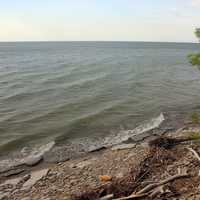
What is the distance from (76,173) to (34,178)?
144cm

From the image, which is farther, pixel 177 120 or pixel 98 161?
pixel 177 120

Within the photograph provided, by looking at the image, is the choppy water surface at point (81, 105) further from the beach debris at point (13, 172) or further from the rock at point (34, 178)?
the rock at point (34, 178)

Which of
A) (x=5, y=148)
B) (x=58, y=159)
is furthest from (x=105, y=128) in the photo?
(x=5, y=148)

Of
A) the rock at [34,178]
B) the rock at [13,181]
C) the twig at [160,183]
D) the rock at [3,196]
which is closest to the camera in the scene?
the twig at [160,183]

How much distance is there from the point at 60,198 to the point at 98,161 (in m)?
2.97

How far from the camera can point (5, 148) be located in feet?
41.7

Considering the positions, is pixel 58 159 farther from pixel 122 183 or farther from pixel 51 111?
pixel 51 111

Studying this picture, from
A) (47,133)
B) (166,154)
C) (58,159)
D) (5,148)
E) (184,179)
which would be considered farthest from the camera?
(47,133)

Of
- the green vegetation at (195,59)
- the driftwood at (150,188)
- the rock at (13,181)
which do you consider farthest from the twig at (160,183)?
the rock at (13,181)

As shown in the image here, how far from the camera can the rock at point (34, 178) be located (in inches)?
362

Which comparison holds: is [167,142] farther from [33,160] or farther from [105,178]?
[33,160]

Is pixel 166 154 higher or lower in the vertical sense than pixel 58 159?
higher

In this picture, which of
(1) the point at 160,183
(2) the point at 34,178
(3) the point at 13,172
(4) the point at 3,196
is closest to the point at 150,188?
(1) the point at 160,183

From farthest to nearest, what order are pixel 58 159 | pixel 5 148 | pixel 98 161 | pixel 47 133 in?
pixel 47 133 < pixel 5 148 < pixel 58 159 < pixel 98 161
